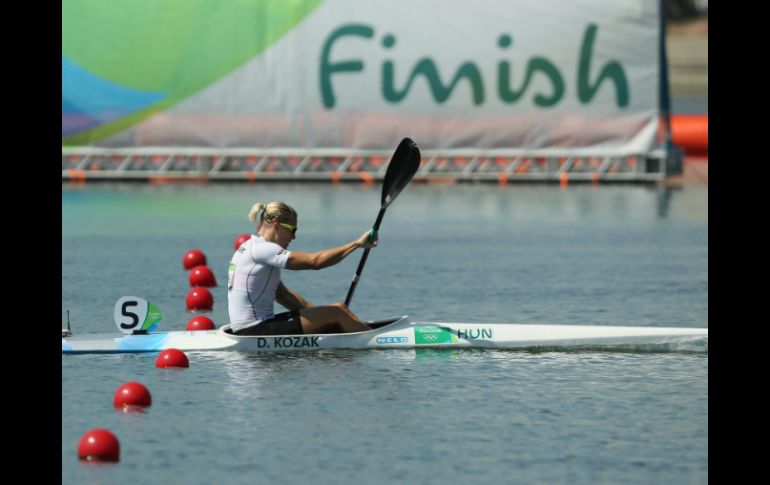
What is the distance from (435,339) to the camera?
583 inches

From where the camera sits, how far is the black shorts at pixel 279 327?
14570 millimetres

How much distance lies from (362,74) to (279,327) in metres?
20.1

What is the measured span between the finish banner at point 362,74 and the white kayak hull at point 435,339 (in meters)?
19.3

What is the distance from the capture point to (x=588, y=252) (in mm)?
23266

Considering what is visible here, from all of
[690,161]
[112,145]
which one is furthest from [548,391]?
[690,161]

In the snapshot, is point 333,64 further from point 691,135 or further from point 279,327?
point 279,327

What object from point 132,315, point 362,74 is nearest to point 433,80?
point 362,74

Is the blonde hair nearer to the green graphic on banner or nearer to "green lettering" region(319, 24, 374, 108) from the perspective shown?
the green graphic on banner

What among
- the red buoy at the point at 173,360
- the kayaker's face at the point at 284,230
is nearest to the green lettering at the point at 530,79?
the kayaker's face at the point at 284,230

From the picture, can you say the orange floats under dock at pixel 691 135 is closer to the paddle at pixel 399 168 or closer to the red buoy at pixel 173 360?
the paddle at pixel 399 168

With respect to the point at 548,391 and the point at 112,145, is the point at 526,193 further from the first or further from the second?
the point at 548,391

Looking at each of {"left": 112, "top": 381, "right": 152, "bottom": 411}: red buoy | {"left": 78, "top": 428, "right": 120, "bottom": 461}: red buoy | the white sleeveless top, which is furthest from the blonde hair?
{"left": 78, "top": 428, "right": 120, "bottom": 461}: red buoy
